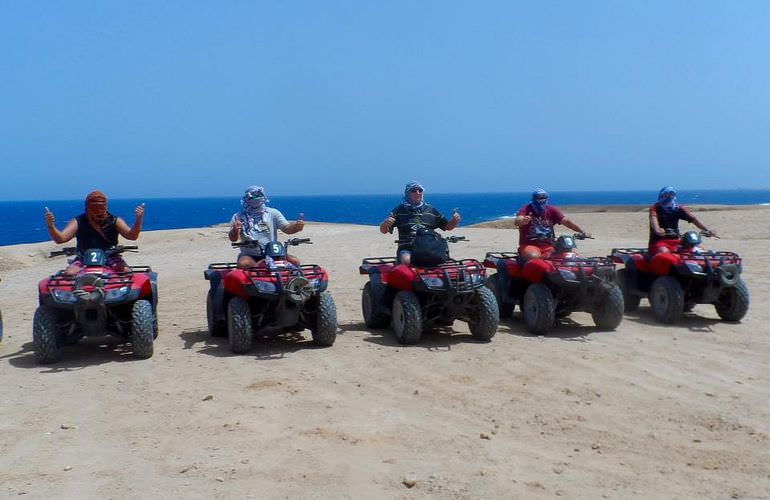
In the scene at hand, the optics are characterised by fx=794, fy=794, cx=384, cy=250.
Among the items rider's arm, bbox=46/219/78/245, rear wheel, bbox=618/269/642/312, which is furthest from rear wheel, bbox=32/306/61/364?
rear wheel, bbox=618/269/642/312

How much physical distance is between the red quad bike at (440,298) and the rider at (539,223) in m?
1.53

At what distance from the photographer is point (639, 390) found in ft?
21.9

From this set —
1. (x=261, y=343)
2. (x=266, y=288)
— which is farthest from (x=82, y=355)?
(x=266, y=288)

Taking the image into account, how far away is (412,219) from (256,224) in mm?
1906

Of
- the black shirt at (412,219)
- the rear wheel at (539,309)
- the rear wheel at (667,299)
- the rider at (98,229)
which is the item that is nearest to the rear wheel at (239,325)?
the rider at (98,229)

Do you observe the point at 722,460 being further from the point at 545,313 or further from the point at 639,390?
the point at 545,313

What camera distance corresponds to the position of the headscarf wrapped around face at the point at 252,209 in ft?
29.7

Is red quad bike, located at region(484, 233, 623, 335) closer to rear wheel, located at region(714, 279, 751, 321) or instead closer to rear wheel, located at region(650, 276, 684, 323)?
rear wheel, located at region(650, 276, 684, 323)

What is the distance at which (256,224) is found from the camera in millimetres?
9078

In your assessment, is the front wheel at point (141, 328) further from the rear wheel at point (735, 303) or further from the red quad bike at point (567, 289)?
the rear wheel at point (735, 303)

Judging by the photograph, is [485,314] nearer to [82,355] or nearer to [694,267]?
[694,267]

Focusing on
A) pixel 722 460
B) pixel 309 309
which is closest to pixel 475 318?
pixel 309 309

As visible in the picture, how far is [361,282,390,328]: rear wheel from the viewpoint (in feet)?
31.0

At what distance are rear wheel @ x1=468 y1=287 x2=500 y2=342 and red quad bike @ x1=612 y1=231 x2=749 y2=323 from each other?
256 centimetres
